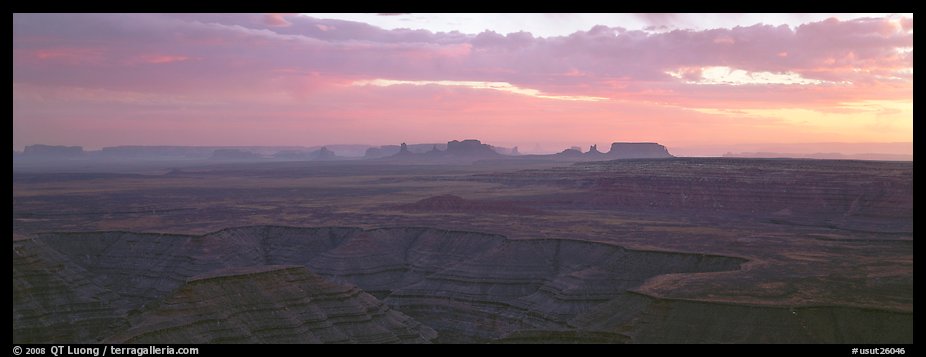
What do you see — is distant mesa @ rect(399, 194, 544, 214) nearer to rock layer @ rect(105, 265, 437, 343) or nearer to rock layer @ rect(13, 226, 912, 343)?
rock layer @ rect(13, 226, 912, 343)

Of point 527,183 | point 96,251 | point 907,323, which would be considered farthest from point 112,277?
point 527,183

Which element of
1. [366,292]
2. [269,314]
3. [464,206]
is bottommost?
[366,292]

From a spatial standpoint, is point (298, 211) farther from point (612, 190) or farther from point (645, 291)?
point (645, 291)

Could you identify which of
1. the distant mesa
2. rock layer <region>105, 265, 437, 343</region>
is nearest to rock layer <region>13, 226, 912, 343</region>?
rock layer <region>105, 265, 437, 343</region>

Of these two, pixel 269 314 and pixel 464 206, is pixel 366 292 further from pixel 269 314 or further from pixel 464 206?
pixel 464 206

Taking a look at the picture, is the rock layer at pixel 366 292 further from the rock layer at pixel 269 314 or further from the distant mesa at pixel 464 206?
the distant mesa at pixel 464 206

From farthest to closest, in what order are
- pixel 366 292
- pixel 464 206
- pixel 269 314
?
pixel 464 206, pixel 366 292, pixel 269 314

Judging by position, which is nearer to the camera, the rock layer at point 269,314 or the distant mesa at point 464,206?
the rock layer at point 269,314

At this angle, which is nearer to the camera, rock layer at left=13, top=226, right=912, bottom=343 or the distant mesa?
rock layer at left=13, top=226, right=912, bottom=343

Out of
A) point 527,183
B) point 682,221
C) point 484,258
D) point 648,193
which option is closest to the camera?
point 484,258

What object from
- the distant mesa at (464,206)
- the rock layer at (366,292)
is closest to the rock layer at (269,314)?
the rock layer at (366,292)

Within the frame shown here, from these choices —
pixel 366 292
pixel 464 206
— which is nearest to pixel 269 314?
pixel 366 292
